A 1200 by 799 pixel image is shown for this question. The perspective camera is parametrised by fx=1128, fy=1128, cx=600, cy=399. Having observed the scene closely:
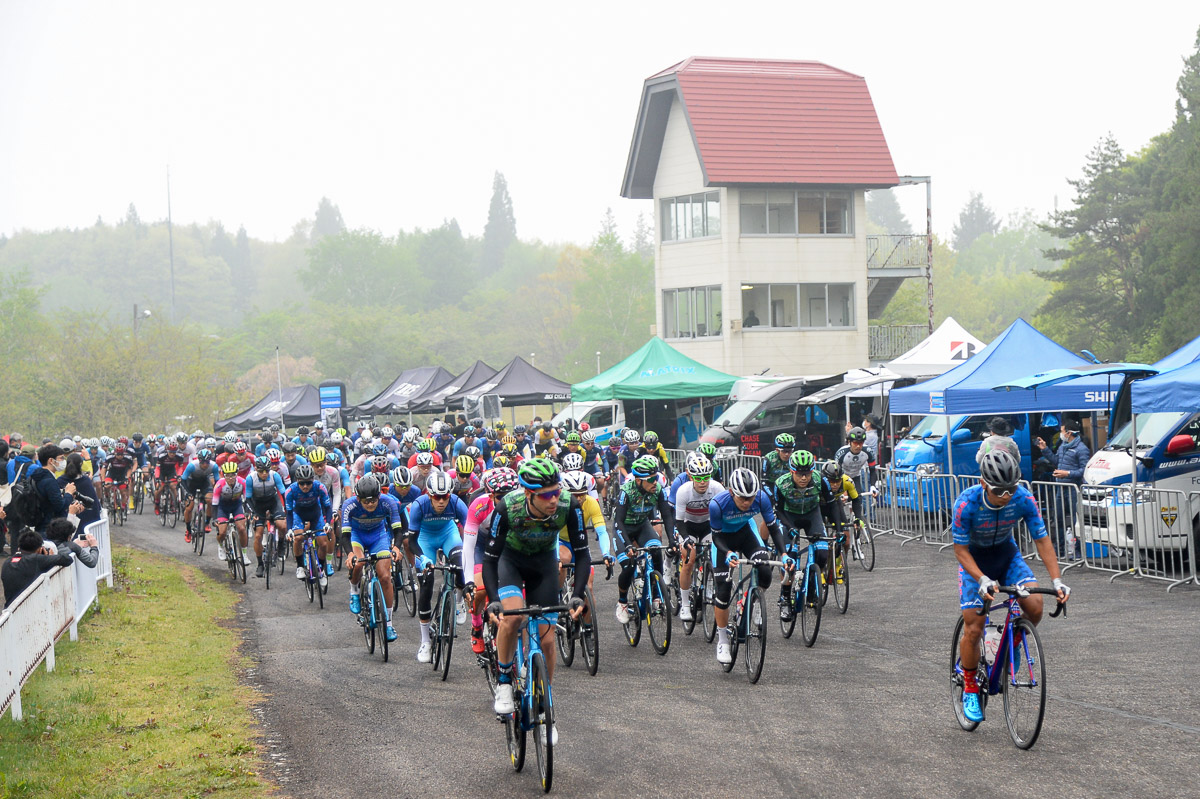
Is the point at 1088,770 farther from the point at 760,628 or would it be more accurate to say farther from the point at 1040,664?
the point at 760,628

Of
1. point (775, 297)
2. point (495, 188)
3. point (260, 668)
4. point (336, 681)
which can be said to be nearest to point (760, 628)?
point (336, 681)

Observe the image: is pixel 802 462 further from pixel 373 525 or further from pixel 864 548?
pixel 864 548

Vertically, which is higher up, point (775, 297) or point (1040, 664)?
point (775, 297)

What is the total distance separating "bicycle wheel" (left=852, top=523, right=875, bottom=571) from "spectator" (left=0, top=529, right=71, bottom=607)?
1031 cm

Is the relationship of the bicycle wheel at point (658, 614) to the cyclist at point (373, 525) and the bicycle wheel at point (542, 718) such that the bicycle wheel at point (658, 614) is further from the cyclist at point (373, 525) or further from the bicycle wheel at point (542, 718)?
the bicycle wheel at point (542, 718)

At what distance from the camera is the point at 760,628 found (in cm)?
957

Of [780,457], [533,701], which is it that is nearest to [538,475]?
[533,701]

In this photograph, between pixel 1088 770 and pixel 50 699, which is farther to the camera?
pixel 50 699

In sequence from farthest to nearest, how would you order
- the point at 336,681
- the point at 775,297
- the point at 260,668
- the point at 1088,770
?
the point at 775,297 < the point at 260,668 < the point at 336,681 < the point at 1088,770

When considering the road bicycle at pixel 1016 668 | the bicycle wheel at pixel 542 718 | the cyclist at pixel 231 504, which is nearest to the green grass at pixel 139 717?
the bicycle wheel at pixel 542 718

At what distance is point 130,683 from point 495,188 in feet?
480

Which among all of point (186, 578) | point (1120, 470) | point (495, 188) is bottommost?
point (186, 578)

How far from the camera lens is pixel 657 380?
29.2m

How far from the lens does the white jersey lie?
11.5 metres
